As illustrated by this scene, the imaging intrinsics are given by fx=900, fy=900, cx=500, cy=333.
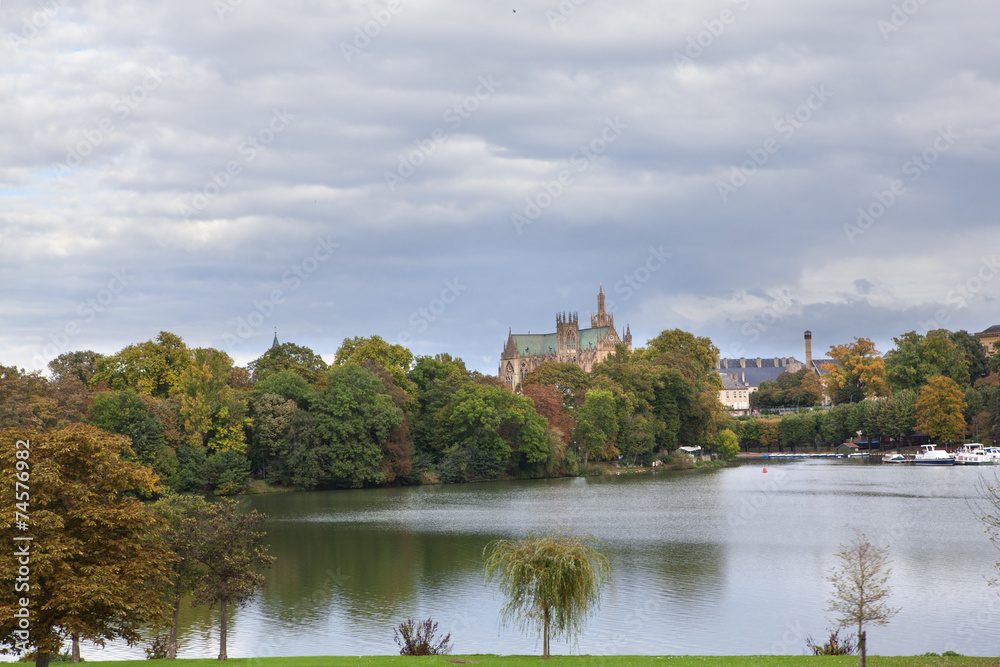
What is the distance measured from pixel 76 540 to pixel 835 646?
17.3 m

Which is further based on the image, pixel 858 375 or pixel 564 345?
Answer: pixel 564 345

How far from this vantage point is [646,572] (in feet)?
108

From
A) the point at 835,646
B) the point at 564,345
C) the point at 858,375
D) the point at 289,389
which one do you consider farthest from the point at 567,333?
the point at 835,646

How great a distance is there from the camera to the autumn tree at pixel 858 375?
120 meters

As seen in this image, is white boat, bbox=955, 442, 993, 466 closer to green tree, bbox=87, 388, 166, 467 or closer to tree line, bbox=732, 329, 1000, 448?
tree line, bbox=732, 329, 1000, 448

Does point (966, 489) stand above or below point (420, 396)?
below

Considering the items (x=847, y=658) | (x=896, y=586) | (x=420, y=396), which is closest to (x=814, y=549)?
(x=896, y=586)

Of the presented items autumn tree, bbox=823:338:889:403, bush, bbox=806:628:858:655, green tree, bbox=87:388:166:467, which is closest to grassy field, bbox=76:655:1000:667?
bush, bbox=806:628:858:655

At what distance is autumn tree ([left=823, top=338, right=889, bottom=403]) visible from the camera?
120 meters

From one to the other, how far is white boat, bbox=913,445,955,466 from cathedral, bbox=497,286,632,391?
9294 cm

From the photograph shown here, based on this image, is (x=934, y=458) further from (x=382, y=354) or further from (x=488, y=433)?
(x=382, y=354)

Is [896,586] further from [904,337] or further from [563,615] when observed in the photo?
[904,337]

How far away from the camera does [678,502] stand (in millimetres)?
56656

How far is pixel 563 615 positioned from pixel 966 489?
47.8m
